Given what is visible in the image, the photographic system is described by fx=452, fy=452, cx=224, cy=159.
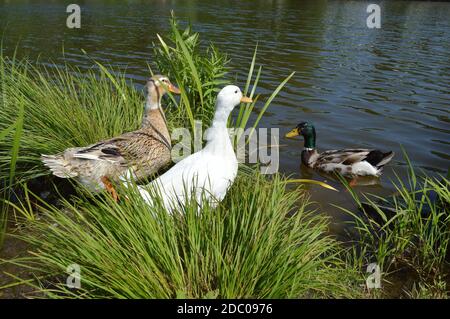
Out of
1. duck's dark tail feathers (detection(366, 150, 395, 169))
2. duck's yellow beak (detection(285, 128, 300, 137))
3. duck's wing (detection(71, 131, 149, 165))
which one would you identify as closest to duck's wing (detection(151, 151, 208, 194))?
duck's wing (detection(71, 131, 149, 165))

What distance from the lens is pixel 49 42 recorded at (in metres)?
17.9

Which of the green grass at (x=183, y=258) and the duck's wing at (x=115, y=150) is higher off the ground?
the duck's wing at (x=115, y=150)

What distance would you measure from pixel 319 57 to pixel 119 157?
1381 centimetres

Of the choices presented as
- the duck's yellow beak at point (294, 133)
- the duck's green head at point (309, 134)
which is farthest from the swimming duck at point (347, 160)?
the duck's yellow beak at point (294, 133)

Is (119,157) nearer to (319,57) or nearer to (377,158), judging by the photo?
(377,158)

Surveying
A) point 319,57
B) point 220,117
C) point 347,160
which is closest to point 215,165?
point 220,117

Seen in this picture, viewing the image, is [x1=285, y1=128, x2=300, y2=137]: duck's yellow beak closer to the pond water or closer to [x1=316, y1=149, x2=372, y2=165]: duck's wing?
the pond water

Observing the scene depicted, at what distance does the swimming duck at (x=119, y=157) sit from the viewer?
4.59m

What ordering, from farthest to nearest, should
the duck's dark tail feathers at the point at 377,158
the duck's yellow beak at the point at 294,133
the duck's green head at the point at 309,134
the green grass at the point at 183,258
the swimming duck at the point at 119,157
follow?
the duck's yellow beak at the point at 294,133 < the duck's green head at the point at 309,134 < the duck's dark tail feathers at the point at 377,158 < the swimming duck at the point at 119,157 < the green grass at the point at 183,258

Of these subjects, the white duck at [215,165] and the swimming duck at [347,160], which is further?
the swimming duck at [347,160]

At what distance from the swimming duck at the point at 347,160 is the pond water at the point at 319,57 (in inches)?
8.7

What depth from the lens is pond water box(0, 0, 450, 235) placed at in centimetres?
962

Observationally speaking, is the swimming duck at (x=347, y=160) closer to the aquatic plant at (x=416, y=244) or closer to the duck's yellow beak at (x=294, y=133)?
the duck's yellow beak at (x=294, y=133)
